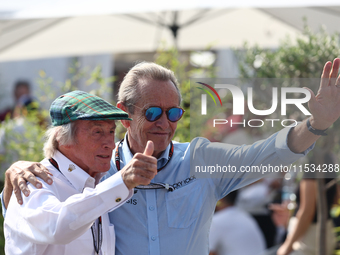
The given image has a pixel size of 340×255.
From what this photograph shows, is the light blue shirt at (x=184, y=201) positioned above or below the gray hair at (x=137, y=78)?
below

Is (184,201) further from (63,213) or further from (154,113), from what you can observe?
(63,213)

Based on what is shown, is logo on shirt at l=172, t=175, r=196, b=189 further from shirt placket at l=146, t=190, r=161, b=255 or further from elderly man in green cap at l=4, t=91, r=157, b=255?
elderly man in green cap at l=4, t=91, r=157, b=255

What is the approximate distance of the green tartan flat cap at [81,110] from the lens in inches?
75.3

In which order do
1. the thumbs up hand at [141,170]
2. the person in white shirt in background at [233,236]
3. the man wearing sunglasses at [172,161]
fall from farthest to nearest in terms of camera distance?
1. the person in white shirt in background at [233,236]
2. the man wearing sunglasses at [172,161]
3. the thumbs up hand at [141,170]

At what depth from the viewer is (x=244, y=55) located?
14.1ft

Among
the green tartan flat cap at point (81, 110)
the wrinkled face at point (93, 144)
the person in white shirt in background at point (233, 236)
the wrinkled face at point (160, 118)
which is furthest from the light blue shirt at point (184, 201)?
the person in white shirt in background at point (233, 236)

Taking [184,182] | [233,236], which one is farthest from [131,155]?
[233,236]

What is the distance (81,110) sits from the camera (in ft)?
6.36

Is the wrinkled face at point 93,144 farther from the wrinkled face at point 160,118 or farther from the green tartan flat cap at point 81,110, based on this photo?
the wrinkled face at point 160,118

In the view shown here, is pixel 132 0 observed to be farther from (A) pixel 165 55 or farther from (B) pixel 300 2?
(B) pixel 300 2

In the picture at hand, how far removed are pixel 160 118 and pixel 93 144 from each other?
1.44 feet

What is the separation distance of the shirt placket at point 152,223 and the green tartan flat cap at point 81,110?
1.60ft

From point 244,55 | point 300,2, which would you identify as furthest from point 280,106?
point 300,2

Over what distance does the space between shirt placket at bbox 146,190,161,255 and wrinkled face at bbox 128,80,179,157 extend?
256mm
